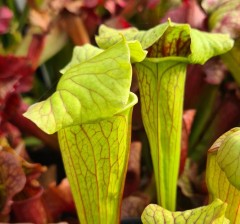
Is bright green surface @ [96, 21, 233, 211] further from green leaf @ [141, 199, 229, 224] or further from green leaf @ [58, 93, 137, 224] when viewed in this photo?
green leaf @ [141, 199, 229, 224]

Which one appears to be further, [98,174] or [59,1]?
[59,1]

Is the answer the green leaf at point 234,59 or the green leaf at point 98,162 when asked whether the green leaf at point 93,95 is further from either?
the green leaf at point 234,59

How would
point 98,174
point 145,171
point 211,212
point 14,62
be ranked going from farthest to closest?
1. point 145,171
2. point 14,62
3. point 98,174
4. point 211,212

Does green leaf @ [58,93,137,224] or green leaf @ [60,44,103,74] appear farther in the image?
green leaf @ [60,44,103,74]

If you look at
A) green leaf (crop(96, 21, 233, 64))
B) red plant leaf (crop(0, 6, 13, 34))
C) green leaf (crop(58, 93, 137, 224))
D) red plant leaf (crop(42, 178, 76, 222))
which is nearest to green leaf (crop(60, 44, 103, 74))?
green leaf (crop(96, 21, 233, 64))

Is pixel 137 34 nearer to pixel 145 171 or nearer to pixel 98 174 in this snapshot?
pixel 98 174

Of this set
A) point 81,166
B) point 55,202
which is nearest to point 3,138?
point 55,202

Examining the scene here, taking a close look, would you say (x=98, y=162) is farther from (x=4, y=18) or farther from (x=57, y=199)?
(x=4, y=18)
